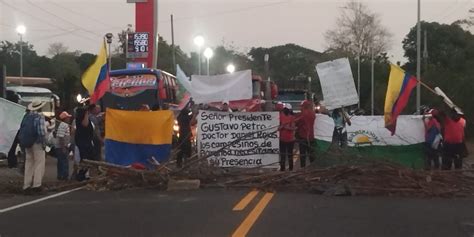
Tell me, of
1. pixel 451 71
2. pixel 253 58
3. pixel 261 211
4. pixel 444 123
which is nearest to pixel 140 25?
pixel 451 71

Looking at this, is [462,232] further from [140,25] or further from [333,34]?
[333,34]

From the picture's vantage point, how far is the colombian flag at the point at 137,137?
575 inches

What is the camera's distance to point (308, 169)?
43.3 ft

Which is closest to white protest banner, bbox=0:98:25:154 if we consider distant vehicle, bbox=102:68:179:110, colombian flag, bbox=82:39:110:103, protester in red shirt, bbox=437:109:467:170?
colombian flag, bbox=82:39:110:103

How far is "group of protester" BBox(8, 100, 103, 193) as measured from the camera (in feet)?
42.6

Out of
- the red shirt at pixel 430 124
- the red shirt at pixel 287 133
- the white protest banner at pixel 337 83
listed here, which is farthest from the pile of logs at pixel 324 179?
the red shirt at pixel 430 124

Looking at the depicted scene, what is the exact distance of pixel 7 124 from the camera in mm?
16734

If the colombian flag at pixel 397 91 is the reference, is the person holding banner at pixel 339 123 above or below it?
below

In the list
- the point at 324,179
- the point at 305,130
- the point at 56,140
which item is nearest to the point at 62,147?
the point at 56,140

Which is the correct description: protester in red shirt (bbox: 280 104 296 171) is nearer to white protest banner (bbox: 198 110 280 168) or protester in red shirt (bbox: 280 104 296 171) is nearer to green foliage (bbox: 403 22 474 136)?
white protest banner (bbox: 198 110 280 168)

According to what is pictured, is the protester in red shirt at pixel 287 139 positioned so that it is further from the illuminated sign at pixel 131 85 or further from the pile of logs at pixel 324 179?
the illuminated sign at pixel 131 85

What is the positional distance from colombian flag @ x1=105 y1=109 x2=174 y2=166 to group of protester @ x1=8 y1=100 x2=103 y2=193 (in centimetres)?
53

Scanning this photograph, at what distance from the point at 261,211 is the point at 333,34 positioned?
86.1m

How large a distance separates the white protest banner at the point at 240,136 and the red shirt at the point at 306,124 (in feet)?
1.78
